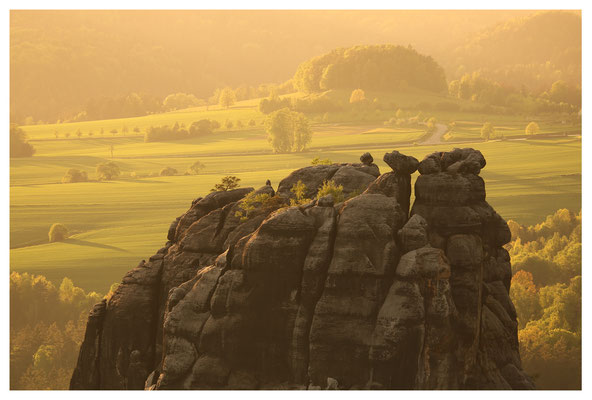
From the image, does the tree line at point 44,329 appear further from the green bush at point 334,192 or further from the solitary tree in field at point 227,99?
the solitary tree in field at point 227,99

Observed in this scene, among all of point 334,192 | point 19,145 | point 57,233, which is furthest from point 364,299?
point 19,145

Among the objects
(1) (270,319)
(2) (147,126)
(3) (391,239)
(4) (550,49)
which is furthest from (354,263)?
(4) (550,49)

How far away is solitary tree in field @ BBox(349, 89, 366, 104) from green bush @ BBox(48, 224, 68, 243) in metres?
65.3

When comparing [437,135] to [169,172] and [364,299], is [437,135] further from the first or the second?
[364,299]

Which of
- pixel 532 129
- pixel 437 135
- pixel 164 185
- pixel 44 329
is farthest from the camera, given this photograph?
pixel 437 135

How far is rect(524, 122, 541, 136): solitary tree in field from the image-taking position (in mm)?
130712

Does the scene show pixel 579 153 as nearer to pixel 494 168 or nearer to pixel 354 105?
pixel 494 168

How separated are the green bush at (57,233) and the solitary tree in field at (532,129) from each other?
269ft

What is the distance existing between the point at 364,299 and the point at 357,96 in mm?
116452

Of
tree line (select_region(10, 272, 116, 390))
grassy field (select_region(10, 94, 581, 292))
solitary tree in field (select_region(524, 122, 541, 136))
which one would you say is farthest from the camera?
solitary tree in field (select_region(524, 122, 541, 136))

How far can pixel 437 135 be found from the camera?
13288 centimetres

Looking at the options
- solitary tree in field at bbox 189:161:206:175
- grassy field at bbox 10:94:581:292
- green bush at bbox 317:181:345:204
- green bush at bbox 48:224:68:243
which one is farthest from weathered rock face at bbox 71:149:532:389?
solitary tree in field at bbox 189:161:206:175

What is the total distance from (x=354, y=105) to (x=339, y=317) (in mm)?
113281

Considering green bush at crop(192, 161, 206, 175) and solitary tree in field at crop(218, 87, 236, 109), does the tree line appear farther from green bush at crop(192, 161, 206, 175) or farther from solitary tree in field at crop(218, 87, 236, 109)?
solitary tree in field at crop(218, 87, 236, 109)
